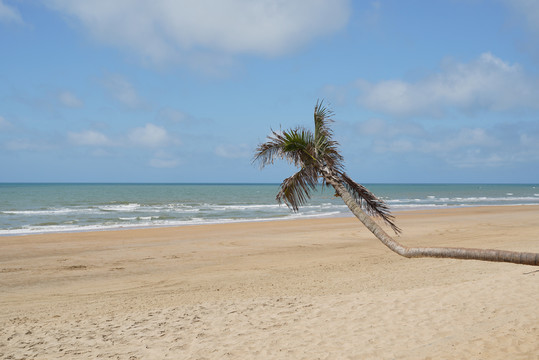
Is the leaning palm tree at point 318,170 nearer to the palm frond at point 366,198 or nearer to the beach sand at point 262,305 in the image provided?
the palm frond at point 366,198

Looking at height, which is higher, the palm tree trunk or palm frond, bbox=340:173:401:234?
palm frond, bbox=340:173:401:234

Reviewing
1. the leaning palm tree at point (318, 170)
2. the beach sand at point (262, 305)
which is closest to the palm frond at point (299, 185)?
the leaning palm tree at point (318, 170)

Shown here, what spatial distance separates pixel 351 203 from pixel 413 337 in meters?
Result: 2.47

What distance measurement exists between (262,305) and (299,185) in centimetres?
340

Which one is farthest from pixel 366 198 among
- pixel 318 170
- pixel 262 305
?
pixel 262 305

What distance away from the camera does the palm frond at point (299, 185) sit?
6422 millimetres

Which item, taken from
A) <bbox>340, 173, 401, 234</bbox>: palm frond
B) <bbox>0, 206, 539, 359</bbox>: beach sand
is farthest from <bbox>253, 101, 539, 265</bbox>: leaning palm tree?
<bbox>0, 206, 539, 359</bbox>: beach sand

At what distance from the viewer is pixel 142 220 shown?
101 feet

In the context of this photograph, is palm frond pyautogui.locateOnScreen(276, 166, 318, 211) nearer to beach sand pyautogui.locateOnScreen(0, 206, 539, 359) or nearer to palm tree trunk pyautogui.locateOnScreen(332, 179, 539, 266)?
palm tree trunk pyautogui.locateOnScreen(332, 179, 539, 266)

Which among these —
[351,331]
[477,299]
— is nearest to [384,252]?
[477,299]

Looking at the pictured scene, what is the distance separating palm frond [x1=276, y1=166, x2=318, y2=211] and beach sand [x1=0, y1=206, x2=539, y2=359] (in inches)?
89.2

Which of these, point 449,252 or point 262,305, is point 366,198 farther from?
point 262,305

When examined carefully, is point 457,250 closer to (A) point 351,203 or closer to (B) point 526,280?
(A) point 351,203

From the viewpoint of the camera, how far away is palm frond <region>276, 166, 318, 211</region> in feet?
21.1
